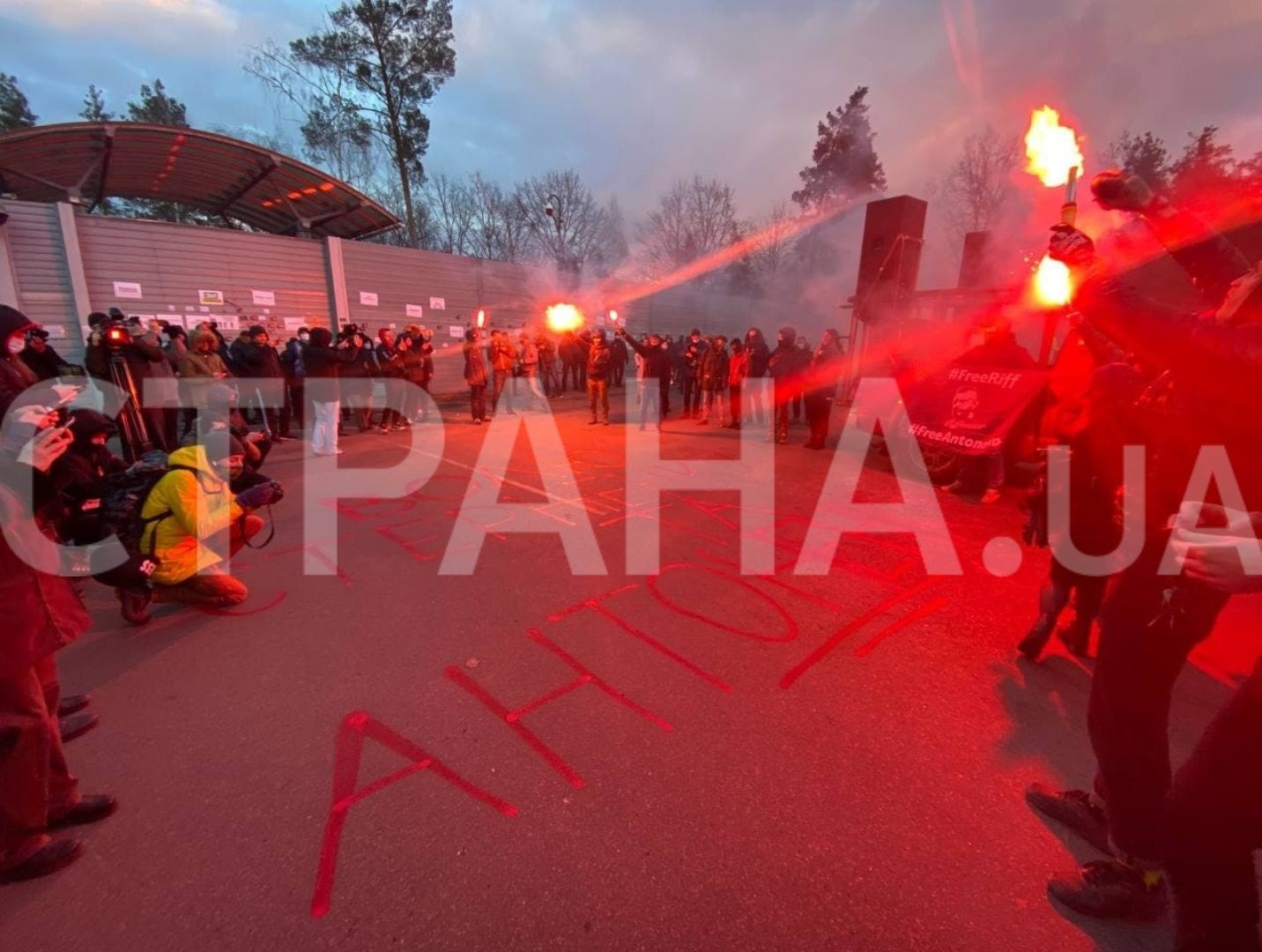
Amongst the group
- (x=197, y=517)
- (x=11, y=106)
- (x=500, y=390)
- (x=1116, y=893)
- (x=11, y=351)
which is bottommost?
(x=1116, y=893)

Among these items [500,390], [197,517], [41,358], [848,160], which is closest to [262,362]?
[41,358]

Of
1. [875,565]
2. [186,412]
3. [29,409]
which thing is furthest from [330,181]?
[875,565]

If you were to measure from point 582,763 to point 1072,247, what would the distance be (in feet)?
8.84

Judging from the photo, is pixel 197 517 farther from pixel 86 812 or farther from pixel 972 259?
pixel 972 259

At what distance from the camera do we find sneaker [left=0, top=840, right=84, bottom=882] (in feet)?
6.16

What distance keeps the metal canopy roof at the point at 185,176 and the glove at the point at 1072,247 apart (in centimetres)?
1267

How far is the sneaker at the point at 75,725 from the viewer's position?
253cm

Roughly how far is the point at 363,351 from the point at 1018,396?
9710 mm

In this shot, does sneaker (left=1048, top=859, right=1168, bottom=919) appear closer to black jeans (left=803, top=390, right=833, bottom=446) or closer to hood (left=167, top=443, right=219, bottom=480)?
hood (left=167, top=443, right=219, bottom=480)

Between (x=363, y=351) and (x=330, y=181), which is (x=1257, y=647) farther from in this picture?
(x=330, y=181)

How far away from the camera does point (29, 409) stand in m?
2.21

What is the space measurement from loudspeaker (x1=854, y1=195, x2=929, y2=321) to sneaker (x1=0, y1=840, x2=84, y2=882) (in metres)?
11.6

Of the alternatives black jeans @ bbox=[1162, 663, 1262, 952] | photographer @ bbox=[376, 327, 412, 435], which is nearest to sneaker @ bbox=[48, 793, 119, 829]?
black jeans @ bbox=[1162, 663, 1262, 952]

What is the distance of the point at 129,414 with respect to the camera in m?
7.12
